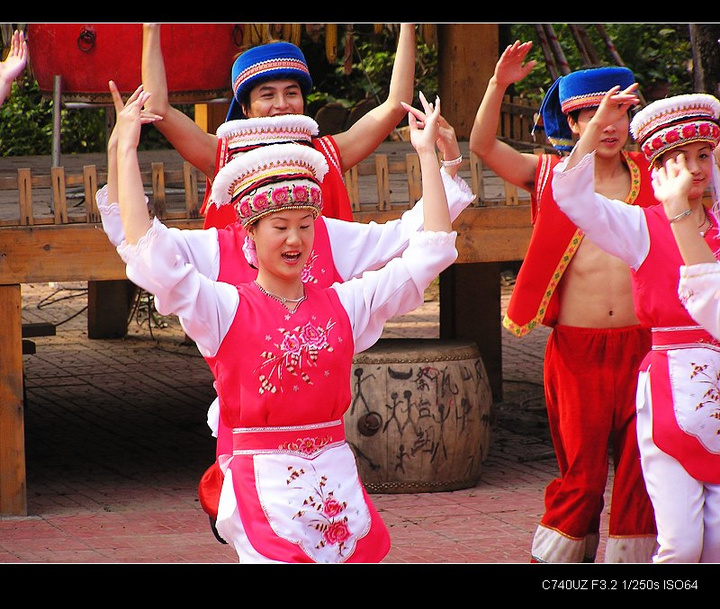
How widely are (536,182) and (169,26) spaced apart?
9.83 ft

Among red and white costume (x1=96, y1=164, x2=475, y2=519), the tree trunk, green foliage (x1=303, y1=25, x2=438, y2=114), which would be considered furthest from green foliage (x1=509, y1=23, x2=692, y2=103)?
red and white costume (x1=96, y1=164, x2=475, y2=519)

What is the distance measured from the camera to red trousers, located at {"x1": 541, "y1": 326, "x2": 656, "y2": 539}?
4.54 metres

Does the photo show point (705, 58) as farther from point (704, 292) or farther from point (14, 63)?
point (14, 63)

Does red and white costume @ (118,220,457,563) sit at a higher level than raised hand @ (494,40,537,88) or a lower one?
lower

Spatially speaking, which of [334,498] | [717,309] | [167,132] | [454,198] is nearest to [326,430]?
[334,498]

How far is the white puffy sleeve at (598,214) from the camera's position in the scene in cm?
381

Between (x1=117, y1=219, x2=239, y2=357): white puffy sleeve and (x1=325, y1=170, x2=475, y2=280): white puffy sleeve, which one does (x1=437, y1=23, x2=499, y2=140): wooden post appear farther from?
(x1=117, y1=219, x2=239, y2=357): white puffy sleeve

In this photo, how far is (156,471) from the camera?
7000 millimetres

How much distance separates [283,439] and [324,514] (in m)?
0.22

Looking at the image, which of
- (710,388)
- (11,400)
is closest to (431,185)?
(710,388)

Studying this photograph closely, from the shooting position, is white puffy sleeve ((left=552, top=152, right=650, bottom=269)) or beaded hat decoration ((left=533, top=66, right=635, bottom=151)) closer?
white puffy sleeve ((left=552, top=152, right=650, bottom=269))

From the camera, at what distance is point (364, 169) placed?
6461mm

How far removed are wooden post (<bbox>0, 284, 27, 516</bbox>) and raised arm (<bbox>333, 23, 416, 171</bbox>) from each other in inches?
81.2

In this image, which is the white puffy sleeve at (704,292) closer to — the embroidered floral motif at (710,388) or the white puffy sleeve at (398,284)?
the embroidered floral motif at (710,388)
